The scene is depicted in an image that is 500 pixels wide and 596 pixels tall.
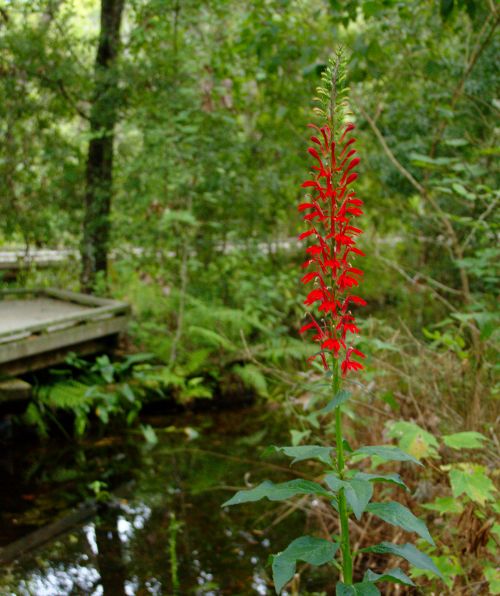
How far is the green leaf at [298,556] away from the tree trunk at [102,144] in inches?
233

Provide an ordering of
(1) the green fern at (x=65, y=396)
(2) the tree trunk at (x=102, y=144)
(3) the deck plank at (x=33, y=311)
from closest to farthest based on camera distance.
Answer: (1) the green fern at (x=65, y=396) → (3) the deck plank at (x=33, y=311) → (2) the tree trunk at (x=102, y=144)

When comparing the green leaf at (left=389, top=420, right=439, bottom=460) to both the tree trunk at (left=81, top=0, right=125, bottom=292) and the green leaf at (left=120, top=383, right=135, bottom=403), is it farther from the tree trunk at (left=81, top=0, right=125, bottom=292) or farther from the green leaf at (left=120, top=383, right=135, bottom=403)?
the tree trunk at (left=81, top=0, right=125, bottom=292)

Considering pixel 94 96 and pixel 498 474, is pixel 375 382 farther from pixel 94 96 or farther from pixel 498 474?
pixel 94 96

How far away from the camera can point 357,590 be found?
1.61 metres

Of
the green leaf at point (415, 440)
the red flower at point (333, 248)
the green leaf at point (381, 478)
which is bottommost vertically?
the green leaf at point (415, 440)

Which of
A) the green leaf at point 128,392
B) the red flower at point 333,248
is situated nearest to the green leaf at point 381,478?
the red flower at point 333,248

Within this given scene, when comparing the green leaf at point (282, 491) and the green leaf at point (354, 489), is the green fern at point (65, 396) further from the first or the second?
the green leaf at point (354, 489)

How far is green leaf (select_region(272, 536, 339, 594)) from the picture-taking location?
154 cm

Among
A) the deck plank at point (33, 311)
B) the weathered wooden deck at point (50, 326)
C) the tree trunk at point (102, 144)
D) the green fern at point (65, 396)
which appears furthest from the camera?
the tree trunk at point (102, 144)

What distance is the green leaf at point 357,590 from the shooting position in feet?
5.22

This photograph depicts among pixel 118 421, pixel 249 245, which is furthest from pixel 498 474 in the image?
pixel 249 245

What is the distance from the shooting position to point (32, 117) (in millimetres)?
7363

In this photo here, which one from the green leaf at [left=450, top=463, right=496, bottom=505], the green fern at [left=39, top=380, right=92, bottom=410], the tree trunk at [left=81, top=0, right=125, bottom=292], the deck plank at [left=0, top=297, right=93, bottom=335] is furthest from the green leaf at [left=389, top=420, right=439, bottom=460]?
Result: the tree trunk at [left=81, top=0, right=125, bottom=292]

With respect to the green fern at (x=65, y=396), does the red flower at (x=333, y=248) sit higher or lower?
Answer: higher
